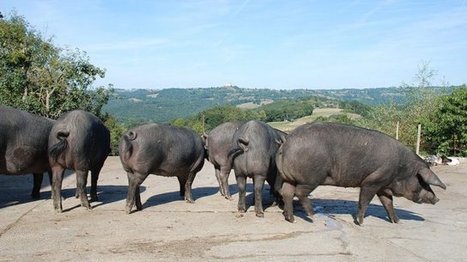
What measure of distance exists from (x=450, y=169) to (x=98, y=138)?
1198cm

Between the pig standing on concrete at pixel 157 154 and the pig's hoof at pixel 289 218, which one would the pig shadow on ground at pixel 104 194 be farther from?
the pig's hoof at pixel 289 218

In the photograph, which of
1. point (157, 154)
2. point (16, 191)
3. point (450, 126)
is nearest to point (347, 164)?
point (157, 154)

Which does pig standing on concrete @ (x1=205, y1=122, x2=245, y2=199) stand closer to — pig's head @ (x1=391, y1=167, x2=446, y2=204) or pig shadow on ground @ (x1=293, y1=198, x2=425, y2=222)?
pig shadow on ground @ (x1=293, y1=198, x2=425, y2=222)

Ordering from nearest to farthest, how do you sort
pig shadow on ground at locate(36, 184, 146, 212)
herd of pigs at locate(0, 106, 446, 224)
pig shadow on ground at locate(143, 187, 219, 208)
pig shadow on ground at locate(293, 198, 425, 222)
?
herd of pigs at locate(0, 106, 446, 224) → pig shadow on ground at locate(293, 198, 425, 222) → pig shadow on ground at locate(36, 184, 146, 212) → pig shadow on ground at locate(143, 187, 219, 208)

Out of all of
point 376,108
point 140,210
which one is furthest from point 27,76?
point 376,108

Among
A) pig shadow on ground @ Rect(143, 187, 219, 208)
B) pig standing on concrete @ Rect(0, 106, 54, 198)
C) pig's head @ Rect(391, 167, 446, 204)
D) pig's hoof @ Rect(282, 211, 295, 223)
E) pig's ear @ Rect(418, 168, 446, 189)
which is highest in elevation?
pig standing on concrete @ Rect(0, 106, 54, 198)

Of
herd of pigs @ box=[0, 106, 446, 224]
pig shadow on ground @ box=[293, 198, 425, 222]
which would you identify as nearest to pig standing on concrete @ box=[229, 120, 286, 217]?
herd of pigs @ box=[0, 106, 446, 224]

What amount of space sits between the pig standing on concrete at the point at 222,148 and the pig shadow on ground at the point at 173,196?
73cm

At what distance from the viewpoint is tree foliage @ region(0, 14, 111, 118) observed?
20.7m

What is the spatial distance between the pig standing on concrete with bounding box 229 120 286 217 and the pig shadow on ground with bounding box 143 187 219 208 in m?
1.90

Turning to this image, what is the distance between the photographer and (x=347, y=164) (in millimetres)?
7727

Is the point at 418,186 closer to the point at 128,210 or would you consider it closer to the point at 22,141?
the point at 128,210

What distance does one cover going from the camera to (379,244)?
6777 millimetres

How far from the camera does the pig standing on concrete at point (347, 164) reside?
7574mm
